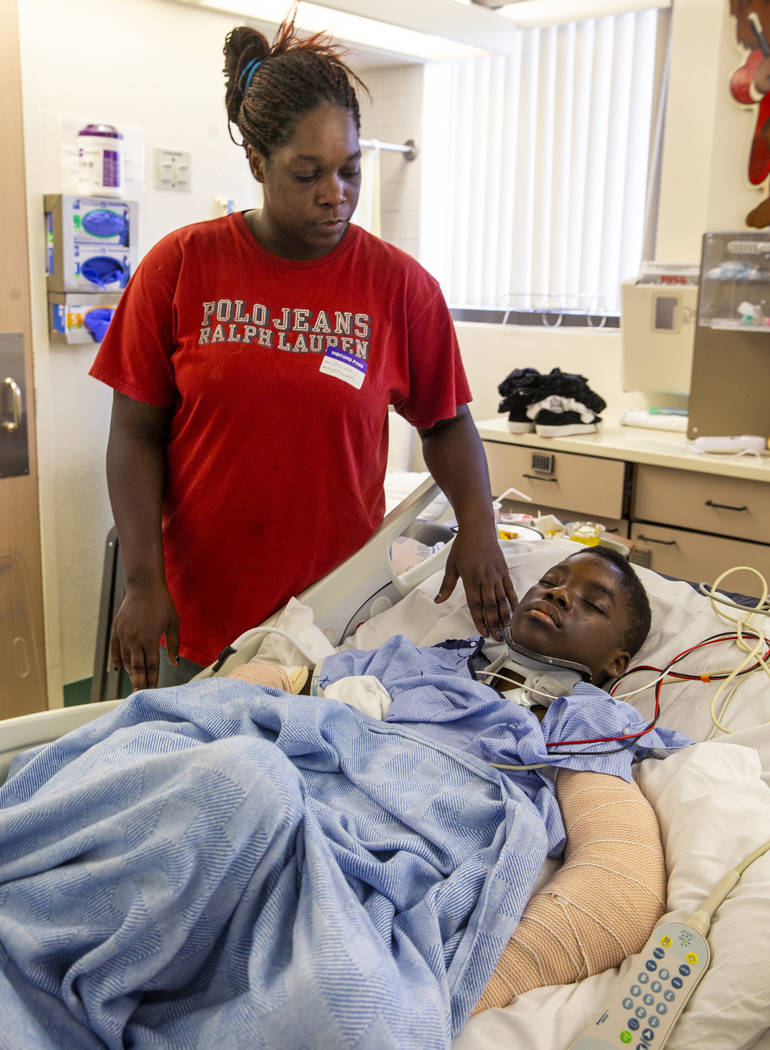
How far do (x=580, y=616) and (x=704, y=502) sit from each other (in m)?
1.56

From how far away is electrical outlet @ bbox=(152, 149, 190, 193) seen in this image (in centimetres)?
313

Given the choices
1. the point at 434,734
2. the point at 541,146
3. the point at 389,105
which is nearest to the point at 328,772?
the point at 434,734

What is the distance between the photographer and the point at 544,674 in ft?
5.21

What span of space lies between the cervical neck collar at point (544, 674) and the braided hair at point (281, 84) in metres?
0.92

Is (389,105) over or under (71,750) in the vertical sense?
over

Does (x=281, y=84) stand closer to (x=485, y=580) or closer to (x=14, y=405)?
(x=485, y=580)

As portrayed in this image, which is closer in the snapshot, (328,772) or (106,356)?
(328,772)

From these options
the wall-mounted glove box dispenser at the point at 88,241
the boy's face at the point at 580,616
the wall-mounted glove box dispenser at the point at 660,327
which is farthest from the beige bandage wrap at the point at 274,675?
the wall-mounted glove box dispenser at the point at 660,327

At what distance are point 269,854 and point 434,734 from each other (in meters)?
0.52

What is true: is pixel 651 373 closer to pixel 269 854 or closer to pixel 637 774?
pixel 637 774

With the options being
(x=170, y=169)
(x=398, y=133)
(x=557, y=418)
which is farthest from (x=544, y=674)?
(x=398, y=133)

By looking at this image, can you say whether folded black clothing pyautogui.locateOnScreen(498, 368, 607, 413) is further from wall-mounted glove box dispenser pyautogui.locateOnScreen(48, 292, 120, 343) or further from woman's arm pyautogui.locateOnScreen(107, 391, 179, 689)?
woman's arm pyautogui.locateOnScreen(107, 391, 179, 689)

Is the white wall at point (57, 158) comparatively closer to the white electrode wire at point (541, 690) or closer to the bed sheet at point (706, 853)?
the bed sheet at point (706, 853)

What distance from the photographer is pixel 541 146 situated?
417 centimetres
